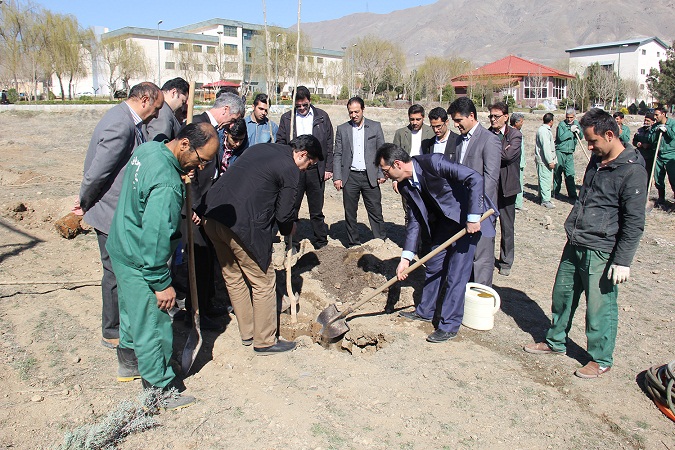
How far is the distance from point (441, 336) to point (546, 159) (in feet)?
22.6

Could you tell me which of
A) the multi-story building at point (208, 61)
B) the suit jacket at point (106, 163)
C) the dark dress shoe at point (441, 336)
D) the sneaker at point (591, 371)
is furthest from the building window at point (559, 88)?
the suit jacket at point (106, 163)

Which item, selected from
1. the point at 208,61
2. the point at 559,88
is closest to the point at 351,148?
A: the point at 208,61

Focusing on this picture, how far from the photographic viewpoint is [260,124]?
6.55 m

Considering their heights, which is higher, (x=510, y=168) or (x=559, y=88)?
(x=559, y=88)

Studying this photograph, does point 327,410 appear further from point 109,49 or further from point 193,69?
point 193,69

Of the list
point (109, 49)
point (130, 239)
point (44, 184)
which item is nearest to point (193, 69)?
point (109, 49)

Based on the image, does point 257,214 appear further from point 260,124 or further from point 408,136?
point 408,136

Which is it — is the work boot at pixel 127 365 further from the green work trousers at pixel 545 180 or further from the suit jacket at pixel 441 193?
the green work trousers at pixel 545 180

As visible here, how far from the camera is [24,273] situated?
5.54m

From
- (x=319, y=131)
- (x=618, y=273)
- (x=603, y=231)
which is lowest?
(x=618, y=273)

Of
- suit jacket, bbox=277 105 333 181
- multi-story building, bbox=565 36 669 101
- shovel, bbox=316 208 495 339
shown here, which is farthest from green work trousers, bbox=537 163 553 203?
multi-story building, bbox=565 36 669 101

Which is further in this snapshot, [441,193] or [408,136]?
[408,136]

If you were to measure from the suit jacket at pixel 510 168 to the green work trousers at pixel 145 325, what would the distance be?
169 inches

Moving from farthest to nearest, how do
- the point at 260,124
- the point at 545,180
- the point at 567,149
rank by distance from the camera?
1. the point at 567,149
2. the point at 545,180
3. the point at 260,124
